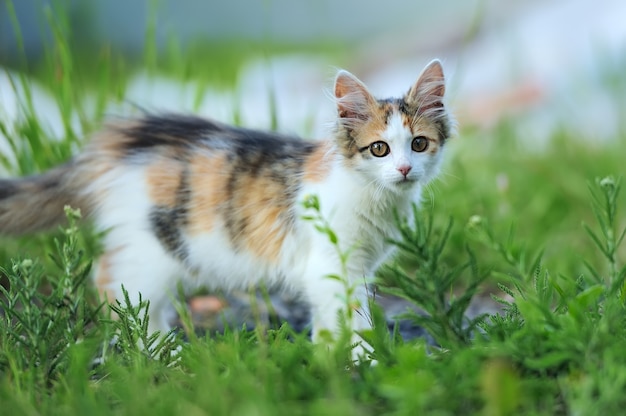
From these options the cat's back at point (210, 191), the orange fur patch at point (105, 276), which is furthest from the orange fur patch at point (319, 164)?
the orange fur patch at point (105, 276)

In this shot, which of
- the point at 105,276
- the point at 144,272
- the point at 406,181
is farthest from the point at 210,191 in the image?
the point at 406,181

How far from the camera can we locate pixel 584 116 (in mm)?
5406

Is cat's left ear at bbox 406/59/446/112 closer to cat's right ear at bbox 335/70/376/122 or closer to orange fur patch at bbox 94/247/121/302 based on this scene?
cat's right ear at bbox 335/70/376/122

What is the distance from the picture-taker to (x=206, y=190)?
2.71m

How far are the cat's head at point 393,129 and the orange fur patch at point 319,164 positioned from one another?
3.2 inches

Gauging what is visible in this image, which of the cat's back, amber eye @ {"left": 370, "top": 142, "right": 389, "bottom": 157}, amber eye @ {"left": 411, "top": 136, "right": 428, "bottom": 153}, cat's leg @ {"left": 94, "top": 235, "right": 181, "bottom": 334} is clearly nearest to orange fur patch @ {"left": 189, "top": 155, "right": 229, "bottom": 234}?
the cat's back

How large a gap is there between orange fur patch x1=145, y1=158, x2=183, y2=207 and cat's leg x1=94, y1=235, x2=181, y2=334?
0.13m

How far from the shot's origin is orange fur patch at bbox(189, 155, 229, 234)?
2688 mm

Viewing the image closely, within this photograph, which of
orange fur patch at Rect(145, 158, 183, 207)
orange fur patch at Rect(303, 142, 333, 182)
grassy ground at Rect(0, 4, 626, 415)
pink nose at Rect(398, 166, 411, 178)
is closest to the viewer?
grassy ground at Rect(0, 4, 626, 415)

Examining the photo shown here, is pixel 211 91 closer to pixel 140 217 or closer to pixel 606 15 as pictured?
pixel 140 217

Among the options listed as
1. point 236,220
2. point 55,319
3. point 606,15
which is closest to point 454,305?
point 55,319

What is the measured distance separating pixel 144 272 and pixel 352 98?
0.89 m

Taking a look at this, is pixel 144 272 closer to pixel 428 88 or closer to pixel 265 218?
pixel 265 218

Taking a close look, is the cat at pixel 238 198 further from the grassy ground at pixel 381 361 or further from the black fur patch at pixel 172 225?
the grassy ground at pixel 381 361
